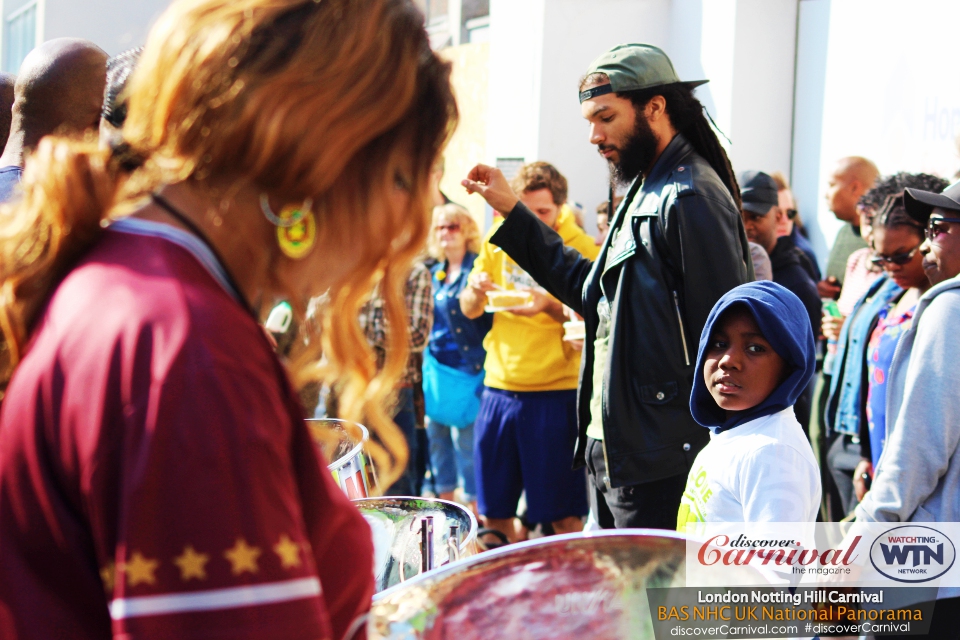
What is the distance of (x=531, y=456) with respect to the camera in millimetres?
4453

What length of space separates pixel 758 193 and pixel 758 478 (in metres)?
3.03

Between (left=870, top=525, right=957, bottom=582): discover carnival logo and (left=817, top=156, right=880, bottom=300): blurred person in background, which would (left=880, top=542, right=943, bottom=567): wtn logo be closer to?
(left=870, top=525, right=957, bottom=582): discover carnival logo

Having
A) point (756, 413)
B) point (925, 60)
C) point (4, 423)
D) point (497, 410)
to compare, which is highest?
point (925, 60)

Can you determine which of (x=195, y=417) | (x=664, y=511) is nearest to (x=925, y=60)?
(x=664, y=511)

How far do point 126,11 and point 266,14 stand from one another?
38.4 feet

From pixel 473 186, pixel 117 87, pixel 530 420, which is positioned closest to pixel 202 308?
pixel 117 87

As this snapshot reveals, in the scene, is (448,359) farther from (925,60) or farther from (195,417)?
(195,417)

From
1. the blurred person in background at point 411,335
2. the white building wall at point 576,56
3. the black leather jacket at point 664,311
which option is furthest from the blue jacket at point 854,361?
the white building wall at point 576,56

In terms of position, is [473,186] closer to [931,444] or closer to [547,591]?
[931,444]

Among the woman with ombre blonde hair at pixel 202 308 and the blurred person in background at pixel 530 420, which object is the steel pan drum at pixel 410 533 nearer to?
the woman with ombre blonde hair at pixel 202 308

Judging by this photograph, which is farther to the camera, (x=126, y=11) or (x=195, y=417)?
(x=126, y=11)

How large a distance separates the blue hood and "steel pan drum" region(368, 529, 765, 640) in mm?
1246

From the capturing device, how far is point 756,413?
2.21 m

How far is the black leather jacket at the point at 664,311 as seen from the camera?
267cm
